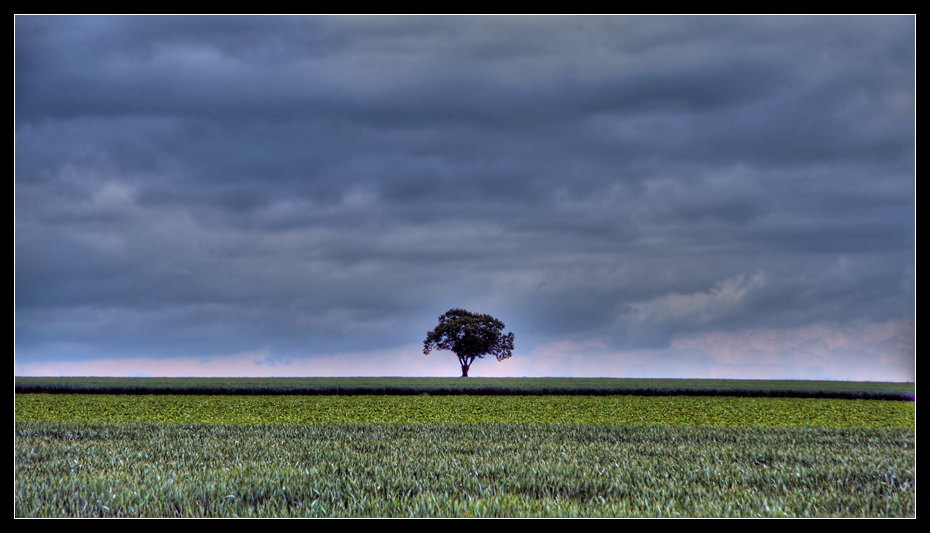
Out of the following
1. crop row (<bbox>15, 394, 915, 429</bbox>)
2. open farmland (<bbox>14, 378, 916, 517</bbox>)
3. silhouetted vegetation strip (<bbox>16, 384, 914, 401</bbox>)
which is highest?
open farmland (<bbox>14, 378, 916, 517</bbox>)

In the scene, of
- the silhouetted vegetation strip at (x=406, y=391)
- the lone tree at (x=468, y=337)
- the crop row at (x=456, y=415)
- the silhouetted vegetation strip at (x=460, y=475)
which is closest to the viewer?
the silhouetted vegetation strip at (x=460, y=475)

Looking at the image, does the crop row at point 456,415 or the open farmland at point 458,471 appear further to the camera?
the crop row at point 456,415

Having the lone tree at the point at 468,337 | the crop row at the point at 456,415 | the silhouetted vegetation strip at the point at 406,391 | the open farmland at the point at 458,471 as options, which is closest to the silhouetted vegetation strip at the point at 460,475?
the open farmland at the point at 458,471

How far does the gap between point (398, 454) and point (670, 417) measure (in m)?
20.0

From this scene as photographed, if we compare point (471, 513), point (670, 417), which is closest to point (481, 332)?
point (670, 417)

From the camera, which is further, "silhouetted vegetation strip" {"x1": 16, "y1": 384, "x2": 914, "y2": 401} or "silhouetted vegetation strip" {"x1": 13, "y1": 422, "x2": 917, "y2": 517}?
"silhouetted vegetation strip" {"x1": 16, "y1": 384, "x2": 914, "y2": 401}

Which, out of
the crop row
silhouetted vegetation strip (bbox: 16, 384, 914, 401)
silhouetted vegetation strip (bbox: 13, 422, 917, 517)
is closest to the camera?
silhouetted vegetation strip (bbox: 13, 422, 917, 517)

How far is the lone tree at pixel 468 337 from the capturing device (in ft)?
309

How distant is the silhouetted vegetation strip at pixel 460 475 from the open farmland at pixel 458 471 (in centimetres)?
3

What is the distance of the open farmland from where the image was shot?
711cm

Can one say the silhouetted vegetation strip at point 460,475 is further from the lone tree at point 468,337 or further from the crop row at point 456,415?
the lone tree at point 468,337

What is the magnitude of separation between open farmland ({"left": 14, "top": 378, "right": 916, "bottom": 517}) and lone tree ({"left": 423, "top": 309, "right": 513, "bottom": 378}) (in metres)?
76.8

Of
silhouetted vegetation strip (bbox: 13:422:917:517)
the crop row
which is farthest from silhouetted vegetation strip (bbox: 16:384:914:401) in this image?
silhouetted vegetation strip (bbox: 13:422:917:517)

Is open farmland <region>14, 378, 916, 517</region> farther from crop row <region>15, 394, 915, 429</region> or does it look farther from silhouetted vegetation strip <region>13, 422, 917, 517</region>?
crop row <region>15, 394, 915, 429</region>
